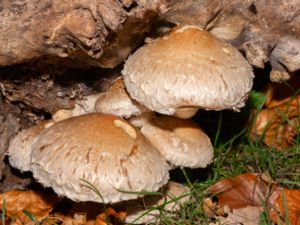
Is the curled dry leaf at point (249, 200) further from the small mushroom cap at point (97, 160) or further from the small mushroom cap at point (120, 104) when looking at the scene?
the small mushroom cap at point (120, 104)

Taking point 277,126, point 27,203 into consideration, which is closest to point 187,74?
point 27,203

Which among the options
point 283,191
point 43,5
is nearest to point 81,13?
point 43,5

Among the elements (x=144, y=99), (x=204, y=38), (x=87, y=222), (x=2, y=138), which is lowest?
(x=87, y=222)

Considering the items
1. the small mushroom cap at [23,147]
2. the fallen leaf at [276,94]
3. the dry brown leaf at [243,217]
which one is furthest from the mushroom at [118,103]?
the fallen leaf at [276,94]

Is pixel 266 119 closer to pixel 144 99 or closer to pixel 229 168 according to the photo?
pixel 229 168

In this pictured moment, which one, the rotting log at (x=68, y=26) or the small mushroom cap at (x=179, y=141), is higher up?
the rotting log at (x=68, y=26)

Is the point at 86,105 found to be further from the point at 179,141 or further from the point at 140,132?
the point at 179,141
